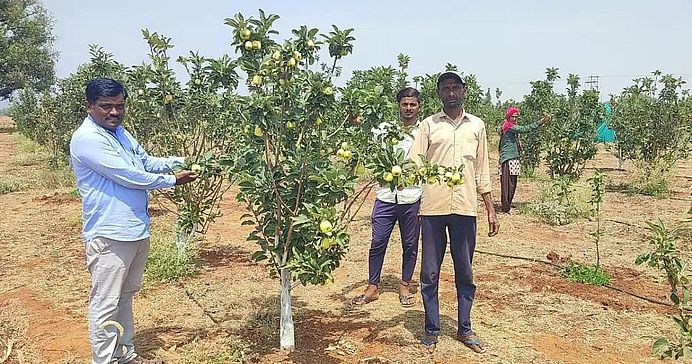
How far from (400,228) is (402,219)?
108mm

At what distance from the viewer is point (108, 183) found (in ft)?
10.7

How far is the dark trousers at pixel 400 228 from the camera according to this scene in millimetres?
4789

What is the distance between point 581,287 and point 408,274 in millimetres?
1766

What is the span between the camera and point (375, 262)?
16.3ft

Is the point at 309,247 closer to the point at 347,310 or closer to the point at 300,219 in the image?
the point at 300,219

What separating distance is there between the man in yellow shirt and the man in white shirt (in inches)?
29.6

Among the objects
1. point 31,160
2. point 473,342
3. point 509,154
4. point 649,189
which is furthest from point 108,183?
point 31,160

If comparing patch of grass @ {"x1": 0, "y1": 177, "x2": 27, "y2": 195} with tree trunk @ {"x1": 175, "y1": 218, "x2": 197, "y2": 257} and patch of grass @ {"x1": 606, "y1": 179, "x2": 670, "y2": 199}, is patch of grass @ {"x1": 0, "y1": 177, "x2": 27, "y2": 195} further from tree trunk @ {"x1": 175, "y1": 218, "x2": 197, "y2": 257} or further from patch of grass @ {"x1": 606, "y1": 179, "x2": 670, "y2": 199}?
patch of grass @ {"x1": 606, "y1": 179, "x2": 670, "y2": 199}

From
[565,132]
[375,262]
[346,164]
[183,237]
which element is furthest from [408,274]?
[565,132]

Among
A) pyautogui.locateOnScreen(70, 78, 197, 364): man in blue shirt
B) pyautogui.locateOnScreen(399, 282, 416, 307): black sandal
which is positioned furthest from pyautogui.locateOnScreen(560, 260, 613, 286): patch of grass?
pyautogui.locateOnScreen(70, 78, 197, 364): man in blue shirt

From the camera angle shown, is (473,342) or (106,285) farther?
(473,342)

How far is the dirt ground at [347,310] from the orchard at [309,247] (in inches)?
0.8

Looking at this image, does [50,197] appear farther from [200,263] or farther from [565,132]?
[565,132]

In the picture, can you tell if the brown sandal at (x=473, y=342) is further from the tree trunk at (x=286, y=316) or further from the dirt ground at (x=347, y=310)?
the tree trunk at (x=286, y=316)
